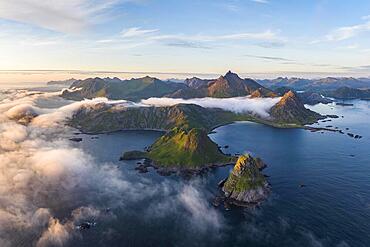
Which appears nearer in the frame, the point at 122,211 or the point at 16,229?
the point at 16,229

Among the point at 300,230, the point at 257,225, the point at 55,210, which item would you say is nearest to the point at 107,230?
the point at 55,210

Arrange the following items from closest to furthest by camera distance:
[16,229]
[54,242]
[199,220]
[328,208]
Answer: [54,242]
[16,229]
[199,220]
[328,208]

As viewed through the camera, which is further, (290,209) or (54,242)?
(290,209)

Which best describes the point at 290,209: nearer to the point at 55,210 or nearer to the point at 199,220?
the point at 199,220

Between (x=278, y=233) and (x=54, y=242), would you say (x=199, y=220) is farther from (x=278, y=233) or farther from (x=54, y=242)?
(x=54, y=242)

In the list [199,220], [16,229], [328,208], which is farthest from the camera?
[328,208]

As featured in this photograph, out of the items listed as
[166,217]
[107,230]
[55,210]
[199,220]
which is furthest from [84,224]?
[199,220]

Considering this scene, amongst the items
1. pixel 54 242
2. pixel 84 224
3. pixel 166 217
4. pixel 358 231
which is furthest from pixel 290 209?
pixel 54 242

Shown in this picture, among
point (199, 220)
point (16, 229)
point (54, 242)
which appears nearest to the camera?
point (54, 242)
